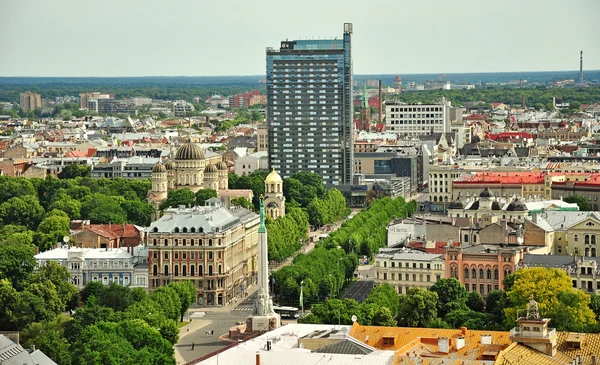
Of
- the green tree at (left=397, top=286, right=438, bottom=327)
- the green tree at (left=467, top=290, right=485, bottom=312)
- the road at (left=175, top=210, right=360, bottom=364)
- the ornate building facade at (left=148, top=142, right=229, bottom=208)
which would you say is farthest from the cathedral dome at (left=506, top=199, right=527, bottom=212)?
the ornate building facade at (left=148, top=142, right=229, bottom=208)

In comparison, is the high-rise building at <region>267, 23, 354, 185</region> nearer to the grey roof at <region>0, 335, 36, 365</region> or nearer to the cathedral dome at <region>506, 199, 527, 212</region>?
the cathedral dome at <region>506, 199, 527, 212</region>

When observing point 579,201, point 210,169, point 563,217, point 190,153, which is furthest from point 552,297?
point 190,153

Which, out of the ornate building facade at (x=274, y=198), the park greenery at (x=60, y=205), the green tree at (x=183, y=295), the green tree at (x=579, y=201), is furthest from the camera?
the ornate building facade at (x=274, y=198)

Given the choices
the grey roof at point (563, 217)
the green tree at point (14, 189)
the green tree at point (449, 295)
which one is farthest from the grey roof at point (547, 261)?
the green tree at point (14, 189)

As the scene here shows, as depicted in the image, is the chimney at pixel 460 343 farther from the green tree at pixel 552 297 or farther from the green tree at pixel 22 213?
the green tree at pixel 22 213

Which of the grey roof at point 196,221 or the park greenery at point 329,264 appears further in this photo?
the grey roof at point 196,221

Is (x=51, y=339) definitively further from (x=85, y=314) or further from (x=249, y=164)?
(x=249, y=164)

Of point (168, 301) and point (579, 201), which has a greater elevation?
point (579, 201)

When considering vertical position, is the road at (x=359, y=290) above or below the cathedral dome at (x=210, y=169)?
below

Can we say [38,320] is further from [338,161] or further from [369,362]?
[338,161]
